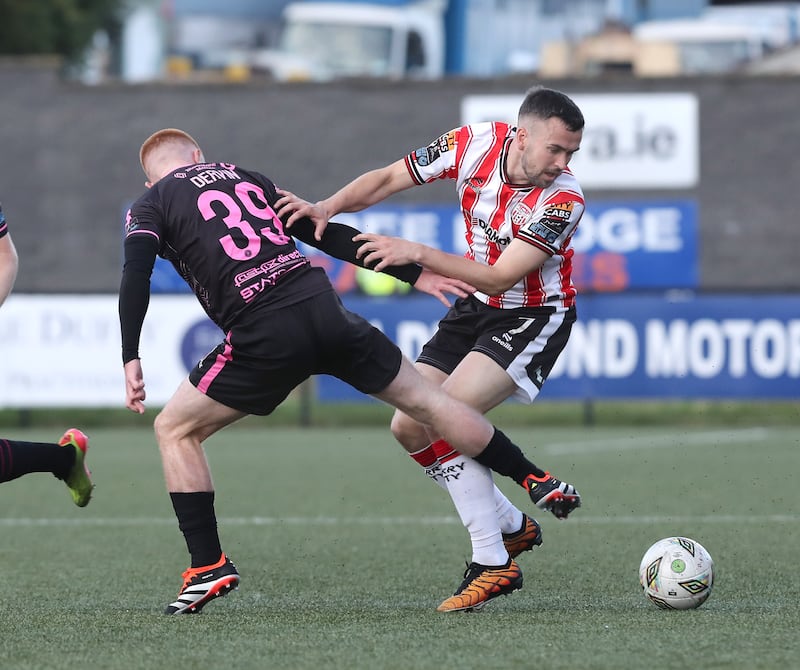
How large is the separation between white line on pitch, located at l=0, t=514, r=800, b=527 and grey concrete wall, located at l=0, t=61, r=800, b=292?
14.3m

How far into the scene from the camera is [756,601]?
18.8ft

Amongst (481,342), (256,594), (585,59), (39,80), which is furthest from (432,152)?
(585,59)

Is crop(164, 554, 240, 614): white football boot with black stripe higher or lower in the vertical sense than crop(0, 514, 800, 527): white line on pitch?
higher

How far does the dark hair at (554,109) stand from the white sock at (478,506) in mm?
1416

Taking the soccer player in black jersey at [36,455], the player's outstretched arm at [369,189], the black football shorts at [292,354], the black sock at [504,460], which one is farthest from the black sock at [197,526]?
the player's outstretched arm at [369,189]

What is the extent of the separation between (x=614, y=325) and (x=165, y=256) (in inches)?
403

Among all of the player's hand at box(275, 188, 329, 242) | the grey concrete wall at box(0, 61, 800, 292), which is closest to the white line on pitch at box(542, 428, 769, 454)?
the player's hand at box(275, 188, 329, 242)

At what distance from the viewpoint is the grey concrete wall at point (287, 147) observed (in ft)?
74.8

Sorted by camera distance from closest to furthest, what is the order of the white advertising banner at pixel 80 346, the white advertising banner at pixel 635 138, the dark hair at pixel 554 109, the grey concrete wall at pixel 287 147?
the dark hair at pixel 554 109
the white advertising banner at pixel 80 346
the white advertising banner at pixel 635 138
the grey concrete wall at pixel 287 147

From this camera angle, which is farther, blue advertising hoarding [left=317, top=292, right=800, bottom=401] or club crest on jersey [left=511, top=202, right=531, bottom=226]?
blue advertising hoarding [left=317, top=292, right=800, bottom=401]

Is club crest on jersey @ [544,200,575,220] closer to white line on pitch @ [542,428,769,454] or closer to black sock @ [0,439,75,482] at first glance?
black sock @ [0,439,75,482]

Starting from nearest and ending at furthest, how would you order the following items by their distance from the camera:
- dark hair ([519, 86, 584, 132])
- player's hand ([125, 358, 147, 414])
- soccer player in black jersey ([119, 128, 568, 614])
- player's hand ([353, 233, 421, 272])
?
player's hand ([125, 358, 147, 414])
soccer player in black jersey ([119, 128, 568, 614])
player's hand ([353, 233, 421, 272])
dark hair ([519, 86, 584, 132])

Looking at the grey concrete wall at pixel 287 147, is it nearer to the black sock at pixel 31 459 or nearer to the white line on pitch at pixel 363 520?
the white line on pitch at pixel 363 520

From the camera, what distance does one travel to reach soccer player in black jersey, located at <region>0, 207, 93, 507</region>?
5.84 meters
